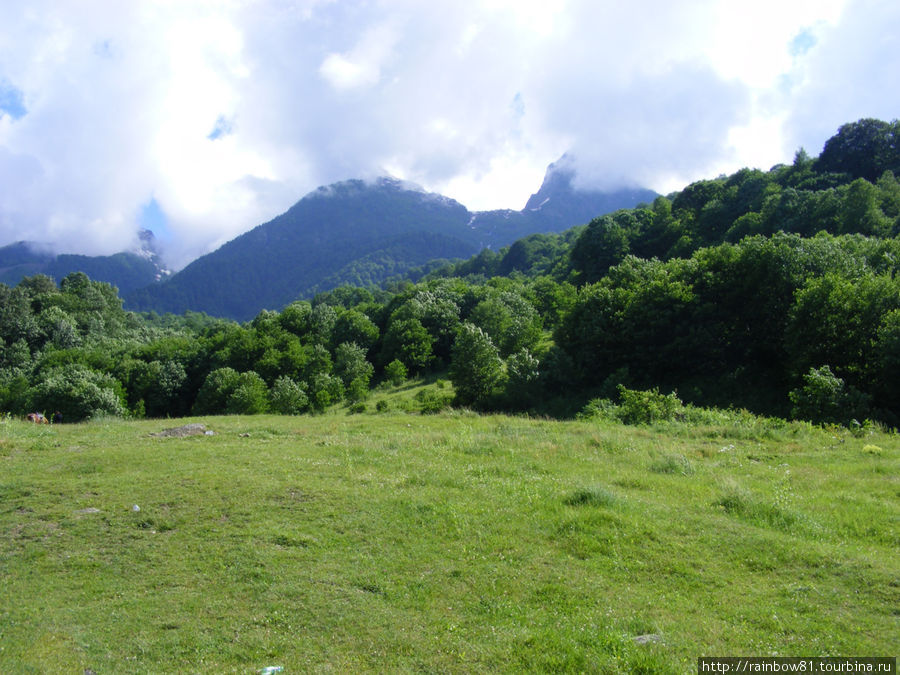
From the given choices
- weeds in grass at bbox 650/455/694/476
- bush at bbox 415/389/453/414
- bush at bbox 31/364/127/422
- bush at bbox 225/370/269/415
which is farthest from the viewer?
bush at bbox 225/370/269/415

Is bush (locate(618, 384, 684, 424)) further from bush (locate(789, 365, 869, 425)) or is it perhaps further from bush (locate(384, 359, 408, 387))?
bush (locate(384, 359, 408, 387))

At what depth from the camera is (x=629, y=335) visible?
4016 centimetres

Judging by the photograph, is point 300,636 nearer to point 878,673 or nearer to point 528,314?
point 878,673

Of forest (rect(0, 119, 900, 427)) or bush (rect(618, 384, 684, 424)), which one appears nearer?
bush (rect(618, 384, 684, 424))

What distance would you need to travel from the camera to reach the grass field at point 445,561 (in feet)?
22.8

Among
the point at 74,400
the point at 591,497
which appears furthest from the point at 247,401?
the point at 591,497

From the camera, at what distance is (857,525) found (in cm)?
1053

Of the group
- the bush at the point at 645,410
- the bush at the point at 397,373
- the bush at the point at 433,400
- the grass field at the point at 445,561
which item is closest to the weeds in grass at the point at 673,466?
the grass field at the point at 445,561

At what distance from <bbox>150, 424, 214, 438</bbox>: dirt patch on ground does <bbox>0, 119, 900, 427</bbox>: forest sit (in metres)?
21.3

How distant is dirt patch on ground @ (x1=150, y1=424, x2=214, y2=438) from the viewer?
22.0m

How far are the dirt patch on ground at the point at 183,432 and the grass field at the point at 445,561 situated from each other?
4.78 meters

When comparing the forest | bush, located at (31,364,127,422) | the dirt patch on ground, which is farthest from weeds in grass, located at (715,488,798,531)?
bush, located at (31,364,127,422)

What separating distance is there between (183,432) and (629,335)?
33.1m

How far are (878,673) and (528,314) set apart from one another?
65.0 m
